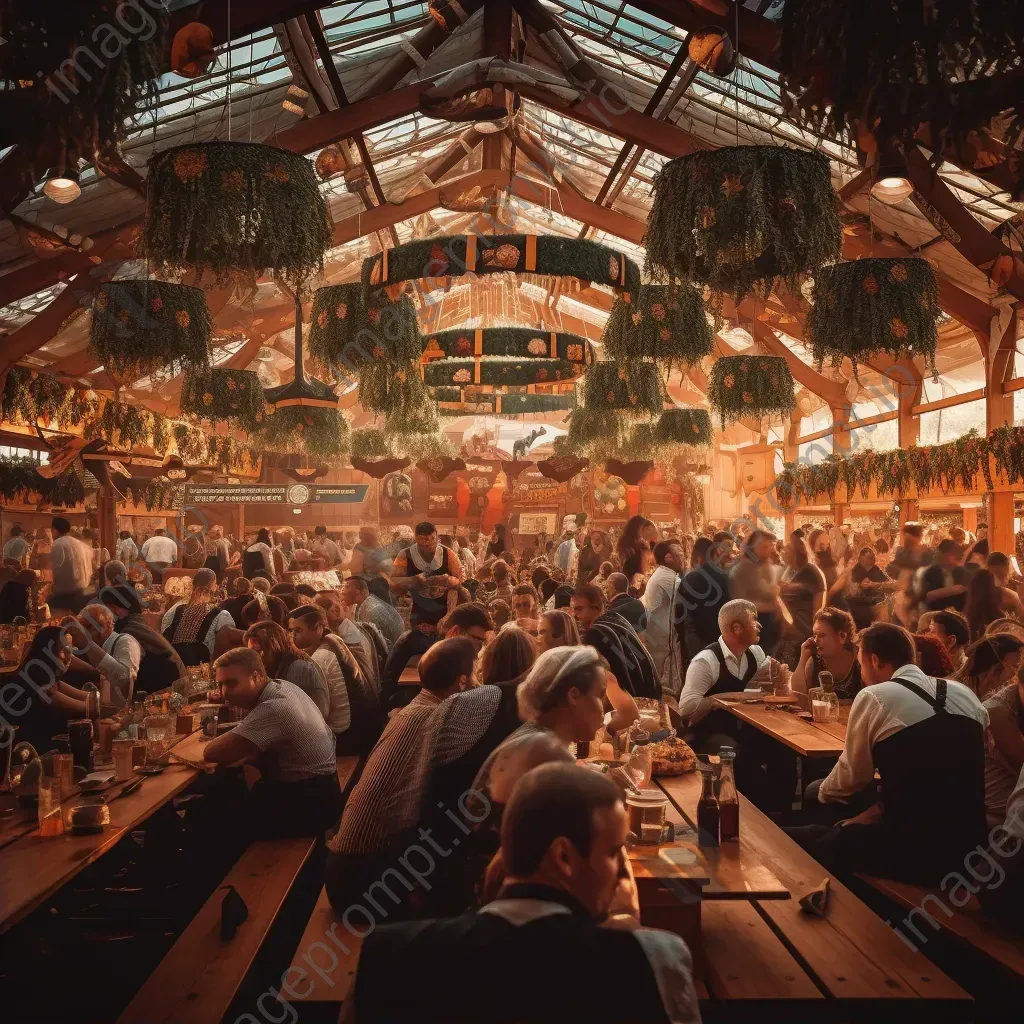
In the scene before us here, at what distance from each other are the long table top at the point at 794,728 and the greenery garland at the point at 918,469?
542cm

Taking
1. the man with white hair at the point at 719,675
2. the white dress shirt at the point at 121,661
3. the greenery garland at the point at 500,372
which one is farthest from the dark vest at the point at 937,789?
the greenery garland at the point at 500,372

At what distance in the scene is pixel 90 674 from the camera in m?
5.19

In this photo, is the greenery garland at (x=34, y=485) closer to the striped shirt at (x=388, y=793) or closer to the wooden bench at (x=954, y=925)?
the striped shirt at (x=388, y=793)

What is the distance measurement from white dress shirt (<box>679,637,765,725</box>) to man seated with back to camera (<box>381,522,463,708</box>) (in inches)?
75.8

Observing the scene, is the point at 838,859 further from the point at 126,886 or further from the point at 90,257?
the point at 90,257

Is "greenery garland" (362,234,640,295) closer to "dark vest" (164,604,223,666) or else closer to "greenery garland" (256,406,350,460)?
"dark vest" (164,604,223,666)

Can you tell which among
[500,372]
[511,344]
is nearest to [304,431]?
[500,372]

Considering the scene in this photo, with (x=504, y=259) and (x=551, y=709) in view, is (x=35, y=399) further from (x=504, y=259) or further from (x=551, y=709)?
(x=551, y=709)

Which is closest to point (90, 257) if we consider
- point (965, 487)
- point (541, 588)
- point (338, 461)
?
point (541, 588)

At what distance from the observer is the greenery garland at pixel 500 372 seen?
9711 mm

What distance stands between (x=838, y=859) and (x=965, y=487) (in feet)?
26.8

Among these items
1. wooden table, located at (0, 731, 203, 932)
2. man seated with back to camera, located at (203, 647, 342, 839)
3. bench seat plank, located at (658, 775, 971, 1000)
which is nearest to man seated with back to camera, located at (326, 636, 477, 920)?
wooden table, located at (0, 731, 203, 932)

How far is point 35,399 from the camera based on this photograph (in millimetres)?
10367

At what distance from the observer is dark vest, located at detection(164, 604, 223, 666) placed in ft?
23.2
